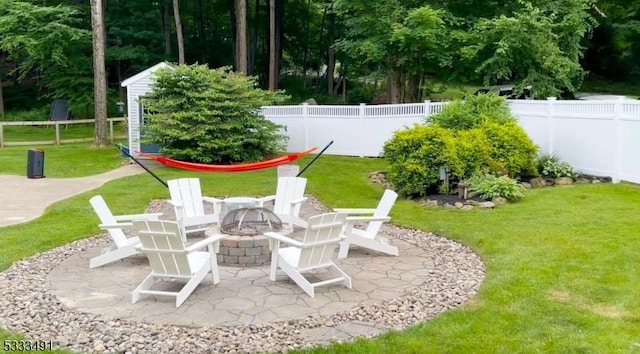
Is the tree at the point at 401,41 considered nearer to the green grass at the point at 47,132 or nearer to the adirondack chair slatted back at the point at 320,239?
the green grass at the point at 47,132

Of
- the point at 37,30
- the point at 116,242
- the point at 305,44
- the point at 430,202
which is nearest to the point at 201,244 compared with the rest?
the point at 116,242

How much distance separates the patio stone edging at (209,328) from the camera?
3889 millimetres

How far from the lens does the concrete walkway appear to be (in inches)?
331

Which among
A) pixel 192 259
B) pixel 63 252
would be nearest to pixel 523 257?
pixel 192 259

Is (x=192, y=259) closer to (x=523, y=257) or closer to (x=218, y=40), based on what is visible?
(x=523, y=257)

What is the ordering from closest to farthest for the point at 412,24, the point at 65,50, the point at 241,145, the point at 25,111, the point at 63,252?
1. the point at 63,252
2. the point at 241,145
3. the point at 412,24
4. the point at 65,50
5. the point at 25,111

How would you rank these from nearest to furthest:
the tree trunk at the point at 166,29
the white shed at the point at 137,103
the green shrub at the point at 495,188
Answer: the green shrub at the point at 495,188
the white shed at the point at 137,103
the tree trunk at the point at 166,29


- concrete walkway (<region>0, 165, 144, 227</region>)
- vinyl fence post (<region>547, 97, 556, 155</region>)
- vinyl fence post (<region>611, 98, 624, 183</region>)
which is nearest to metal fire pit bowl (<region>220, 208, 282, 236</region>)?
concrete walkway (<region>0, 165, 144, 227</region>)

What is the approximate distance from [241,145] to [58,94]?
1227 centimetres

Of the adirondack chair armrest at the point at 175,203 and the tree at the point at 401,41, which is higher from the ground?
the tree at the point at 401,41

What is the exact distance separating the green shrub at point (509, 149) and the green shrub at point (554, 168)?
1.26 ft

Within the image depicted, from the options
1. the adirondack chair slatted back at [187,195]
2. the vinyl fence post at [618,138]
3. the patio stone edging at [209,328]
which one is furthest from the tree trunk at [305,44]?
the patio stone edging at [209,328]

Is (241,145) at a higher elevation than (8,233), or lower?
higher

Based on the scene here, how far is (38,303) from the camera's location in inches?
186
